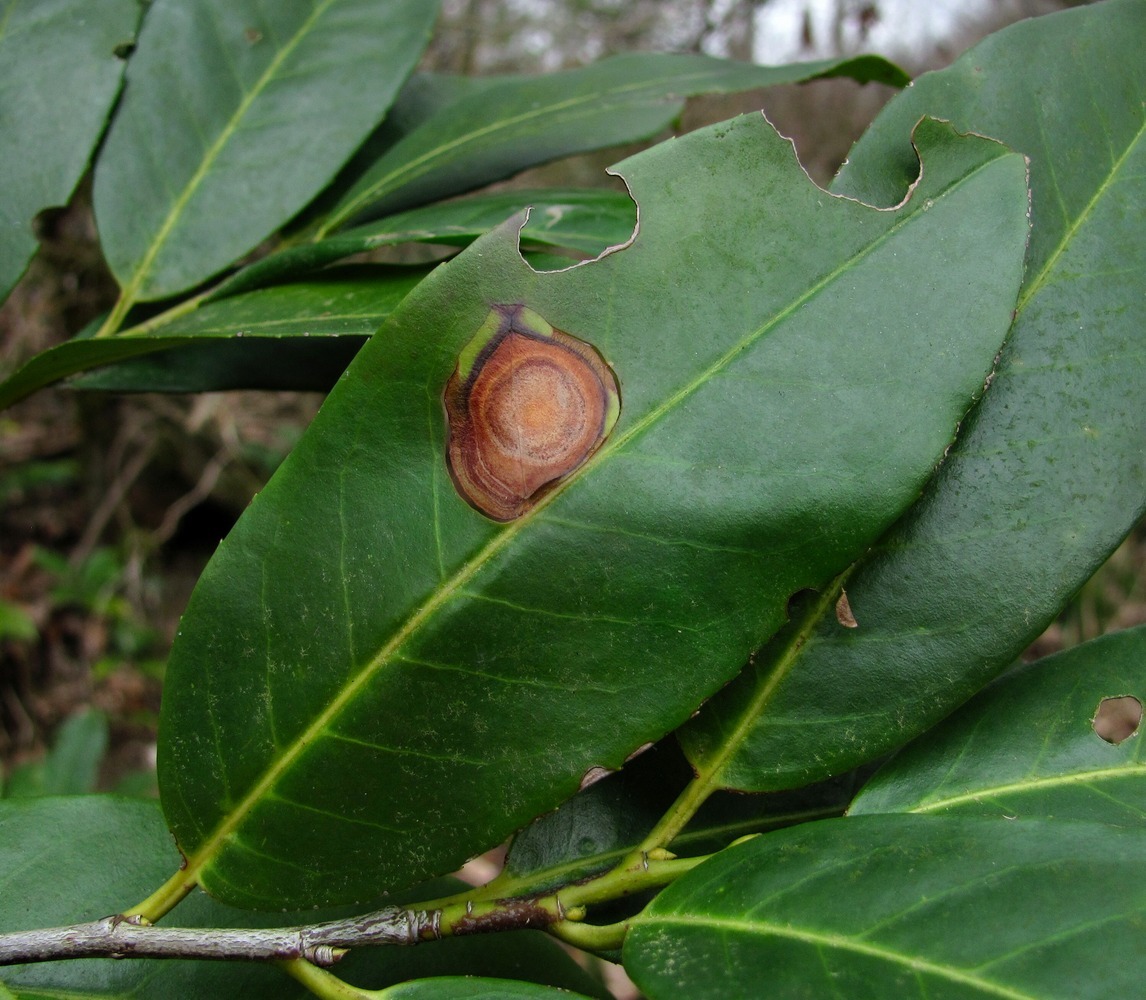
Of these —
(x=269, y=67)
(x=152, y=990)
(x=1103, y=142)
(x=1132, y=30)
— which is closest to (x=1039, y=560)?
(x=1103, y=142)

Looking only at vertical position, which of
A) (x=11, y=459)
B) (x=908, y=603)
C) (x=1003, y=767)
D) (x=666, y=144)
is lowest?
(x=11, y=459)

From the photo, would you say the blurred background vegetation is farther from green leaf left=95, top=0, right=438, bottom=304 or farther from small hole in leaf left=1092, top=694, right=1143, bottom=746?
green leaf left=95, top=0, right=438, bottom=304

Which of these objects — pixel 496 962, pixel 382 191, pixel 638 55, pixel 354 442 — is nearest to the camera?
pixel 354 442

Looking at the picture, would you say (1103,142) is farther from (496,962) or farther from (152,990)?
(152,990)

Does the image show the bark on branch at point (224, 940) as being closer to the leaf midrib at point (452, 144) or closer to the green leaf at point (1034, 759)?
the green leaf at point (1034, 759)

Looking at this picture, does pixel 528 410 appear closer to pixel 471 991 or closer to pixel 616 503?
pixel 616 503

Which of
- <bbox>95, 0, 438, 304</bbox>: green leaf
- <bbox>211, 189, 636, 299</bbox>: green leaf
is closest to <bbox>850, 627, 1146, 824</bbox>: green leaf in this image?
<bbox>211, 189, 636, 299</bbox>: green leaf
